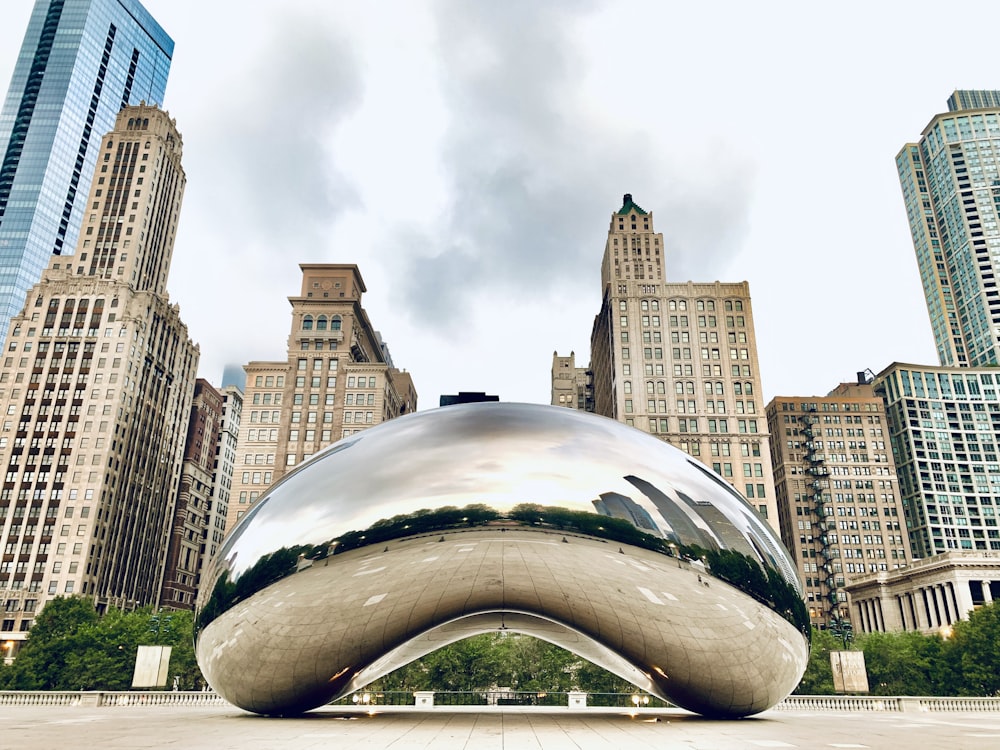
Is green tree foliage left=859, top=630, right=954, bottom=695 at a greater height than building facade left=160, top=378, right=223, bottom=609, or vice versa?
building facade left=160, top=378, right=223, bottom=609

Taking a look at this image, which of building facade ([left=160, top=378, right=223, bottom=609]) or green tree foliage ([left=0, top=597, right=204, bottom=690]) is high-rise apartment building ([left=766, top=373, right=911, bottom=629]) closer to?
green tree foliage ([left=0, top=597, right=204, bottom=690])

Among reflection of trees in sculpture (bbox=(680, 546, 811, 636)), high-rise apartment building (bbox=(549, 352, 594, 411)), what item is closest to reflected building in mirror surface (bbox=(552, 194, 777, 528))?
high-rise apartment building (bbox=(549, 352, 594, 411))

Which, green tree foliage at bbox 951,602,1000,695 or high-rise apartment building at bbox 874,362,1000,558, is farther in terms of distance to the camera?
high-rise apartment building at bbox 874,362,1000,558

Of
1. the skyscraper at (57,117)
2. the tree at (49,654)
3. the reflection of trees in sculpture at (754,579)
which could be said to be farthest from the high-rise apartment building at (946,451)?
the skyscraper at (57,117)

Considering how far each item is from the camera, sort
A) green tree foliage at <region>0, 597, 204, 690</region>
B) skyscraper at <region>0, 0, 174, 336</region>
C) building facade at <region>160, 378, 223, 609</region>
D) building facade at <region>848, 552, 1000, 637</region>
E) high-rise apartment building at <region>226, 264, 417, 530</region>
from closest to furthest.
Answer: green tree foliage at <region>0, 597, 204, 690</region> → building facade at <region>848, 552, 1000, 637</region> → high-rise apartment building at <region>226, 264, 417, 530</region> → building facade at <region>160, 378, 223, 609</region> → skyscraper at <region>0, 0, 174, 336</region>

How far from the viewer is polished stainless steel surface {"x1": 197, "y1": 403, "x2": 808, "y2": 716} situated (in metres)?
8.35

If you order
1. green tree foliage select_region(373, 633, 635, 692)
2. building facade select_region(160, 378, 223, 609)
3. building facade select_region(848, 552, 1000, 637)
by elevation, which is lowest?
green tree foliage select_region(373, 633, 635, 692)

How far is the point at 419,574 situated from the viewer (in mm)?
8469

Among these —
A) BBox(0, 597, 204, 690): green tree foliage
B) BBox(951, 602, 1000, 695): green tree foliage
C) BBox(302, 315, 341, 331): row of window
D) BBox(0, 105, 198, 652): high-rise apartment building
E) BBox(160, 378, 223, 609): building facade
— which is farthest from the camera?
BBox(160, 378, 223, 609): building facade

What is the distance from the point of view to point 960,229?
6708 inches

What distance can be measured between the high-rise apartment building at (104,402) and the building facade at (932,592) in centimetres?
10332

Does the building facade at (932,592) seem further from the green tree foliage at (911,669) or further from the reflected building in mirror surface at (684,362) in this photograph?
the reflected building in mirror surface at (684,362)

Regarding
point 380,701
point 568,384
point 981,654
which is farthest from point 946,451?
point 380,701

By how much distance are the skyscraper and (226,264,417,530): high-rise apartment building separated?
7170 centimetres
